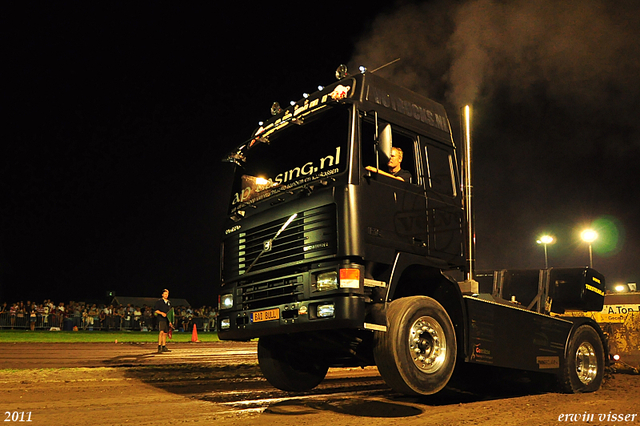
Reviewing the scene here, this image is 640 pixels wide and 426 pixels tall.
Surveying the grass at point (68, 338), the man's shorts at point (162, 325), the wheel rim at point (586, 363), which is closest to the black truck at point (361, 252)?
the wheel rim at point (586, 363)

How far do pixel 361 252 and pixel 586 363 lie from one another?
18.4 feet

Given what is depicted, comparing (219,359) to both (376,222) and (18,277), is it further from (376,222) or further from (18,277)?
(18,277)

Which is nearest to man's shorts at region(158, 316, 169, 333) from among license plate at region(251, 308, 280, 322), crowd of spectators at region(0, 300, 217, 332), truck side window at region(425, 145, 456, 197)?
license plate at region(251, 308, 280, 322)

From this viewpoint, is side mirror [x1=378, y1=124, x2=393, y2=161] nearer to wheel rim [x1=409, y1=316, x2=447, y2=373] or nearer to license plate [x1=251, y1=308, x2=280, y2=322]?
wheel rim [x1=409, y1=316, x2=447, y2=373]

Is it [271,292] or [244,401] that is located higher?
[271,292]

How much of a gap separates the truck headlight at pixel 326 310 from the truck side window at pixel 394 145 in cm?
162

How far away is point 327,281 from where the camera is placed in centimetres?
640

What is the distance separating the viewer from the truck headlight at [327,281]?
6.33 metres

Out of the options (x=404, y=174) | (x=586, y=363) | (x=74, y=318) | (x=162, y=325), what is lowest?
(x=586, y=363)

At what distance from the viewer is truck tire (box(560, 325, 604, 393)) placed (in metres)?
9.14

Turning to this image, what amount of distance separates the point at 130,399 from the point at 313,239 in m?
3.25

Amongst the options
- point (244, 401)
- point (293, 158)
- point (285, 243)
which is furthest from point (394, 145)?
point (244, 401)

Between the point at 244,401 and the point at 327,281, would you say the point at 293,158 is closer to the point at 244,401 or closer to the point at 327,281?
the point at 327,281

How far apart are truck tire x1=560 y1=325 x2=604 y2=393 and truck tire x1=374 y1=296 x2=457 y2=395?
321 centimetres
